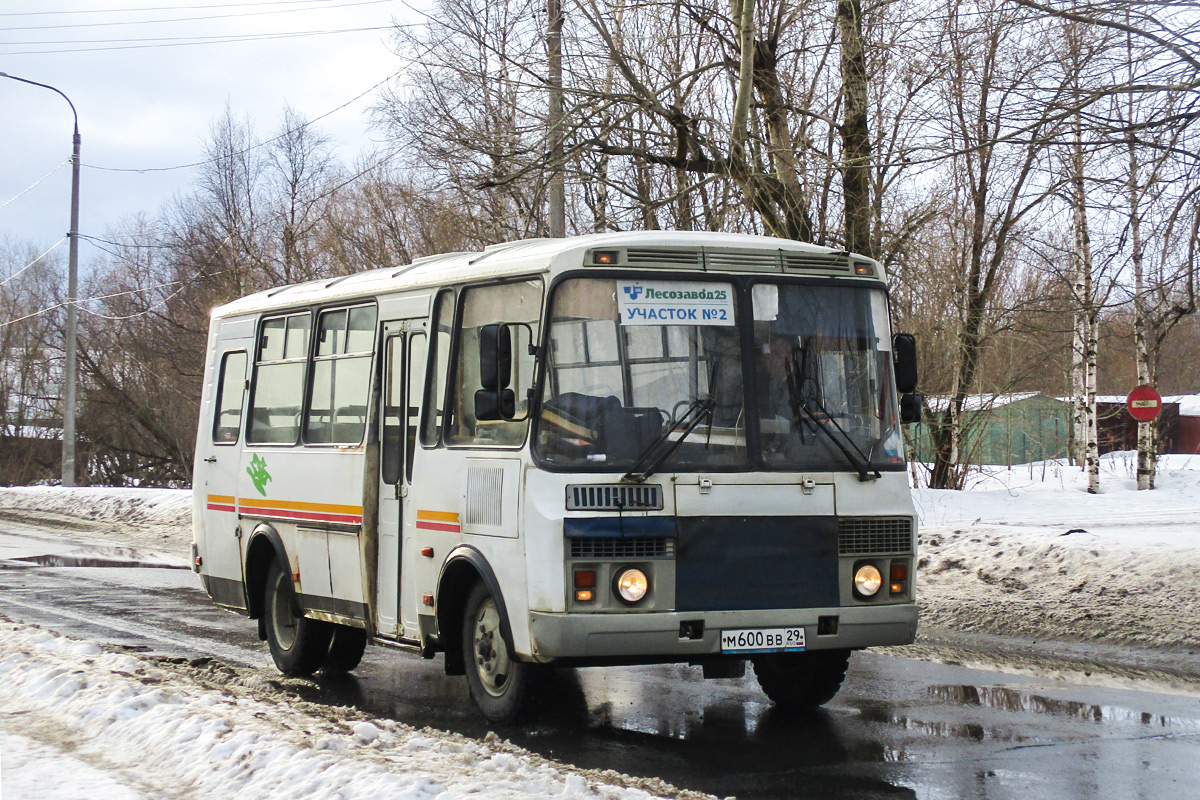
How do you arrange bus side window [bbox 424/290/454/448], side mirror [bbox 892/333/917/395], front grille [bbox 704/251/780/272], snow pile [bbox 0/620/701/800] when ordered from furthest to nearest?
bus side window [bbox 424/290/454/448] → side mirror [bbox 892/333/917/395] → front grille [bbox 704/251/780/272] → snow pile [bbox 0/620/701/800]

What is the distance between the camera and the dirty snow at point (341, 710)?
222 inches

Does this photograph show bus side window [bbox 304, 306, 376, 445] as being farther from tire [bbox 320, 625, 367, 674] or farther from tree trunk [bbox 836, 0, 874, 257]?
tree trunk [bbox 836, 0, 874, 257]

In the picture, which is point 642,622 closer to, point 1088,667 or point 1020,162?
point 1088,667

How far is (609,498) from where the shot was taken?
22.8ft

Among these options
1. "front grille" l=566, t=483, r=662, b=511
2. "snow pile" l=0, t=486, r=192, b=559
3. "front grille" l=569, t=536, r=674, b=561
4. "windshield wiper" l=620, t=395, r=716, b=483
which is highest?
"windshield wiper" l=620, t=395, r=716, b=483

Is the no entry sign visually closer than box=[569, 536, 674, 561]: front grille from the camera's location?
No

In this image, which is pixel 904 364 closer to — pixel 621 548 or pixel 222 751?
pixel 621 548

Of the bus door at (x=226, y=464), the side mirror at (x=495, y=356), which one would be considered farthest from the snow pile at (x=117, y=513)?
the side mirror at (x=495, y=356)

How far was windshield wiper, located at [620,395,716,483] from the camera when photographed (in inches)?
275

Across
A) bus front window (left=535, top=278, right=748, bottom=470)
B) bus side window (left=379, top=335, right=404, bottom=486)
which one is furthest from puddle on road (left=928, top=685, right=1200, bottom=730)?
bus side window (left=379, top=335, right=404, bottom=486)

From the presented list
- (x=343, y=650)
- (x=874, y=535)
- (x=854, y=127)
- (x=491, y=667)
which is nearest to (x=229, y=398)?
(x=343, y=650)

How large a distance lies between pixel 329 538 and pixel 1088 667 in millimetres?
5421

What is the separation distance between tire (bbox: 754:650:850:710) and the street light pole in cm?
2965

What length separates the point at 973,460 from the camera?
2508 centimetres
